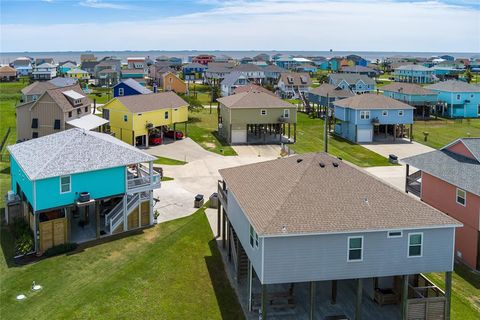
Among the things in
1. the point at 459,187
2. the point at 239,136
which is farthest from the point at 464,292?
the point at 239,136

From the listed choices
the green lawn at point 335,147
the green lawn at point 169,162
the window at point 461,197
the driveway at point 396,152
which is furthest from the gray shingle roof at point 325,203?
the green lawn at point 335,147

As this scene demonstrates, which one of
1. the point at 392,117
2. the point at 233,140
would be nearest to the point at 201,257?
the point at 233,140

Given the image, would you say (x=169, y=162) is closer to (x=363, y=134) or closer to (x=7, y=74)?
(x=363, y=134)

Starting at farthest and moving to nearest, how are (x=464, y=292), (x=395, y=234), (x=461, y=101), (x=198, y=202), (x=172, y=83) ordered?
(x=172, y=83), (x=461, y=101), (x=198, y=202), (x=464, y=292), (x=395, y=234)

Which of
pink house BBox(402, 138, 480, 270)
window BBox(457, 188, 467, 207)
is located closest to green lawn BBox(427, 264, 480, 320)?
pink house BBox(402, 138, 480, 270)

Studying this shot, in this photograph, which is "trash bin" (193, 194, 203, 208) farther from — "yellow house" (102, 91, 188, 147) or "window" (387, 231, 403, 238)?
"yellow house" (102, 91, 188, 147)

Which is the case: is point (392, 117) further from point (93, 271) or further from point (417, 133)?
point (93, 271)
